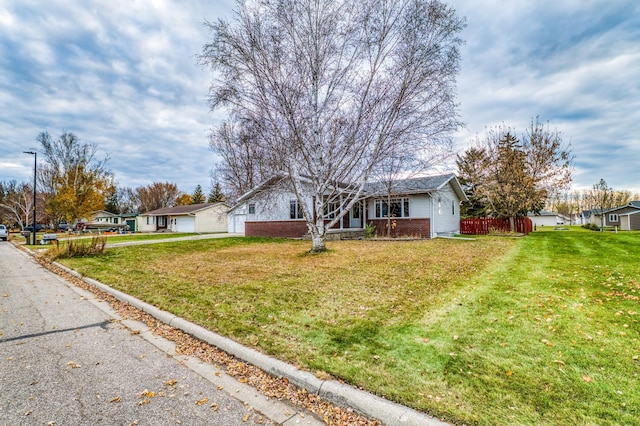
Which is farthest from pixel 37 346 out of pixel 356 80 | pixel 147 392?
pixel 356 80

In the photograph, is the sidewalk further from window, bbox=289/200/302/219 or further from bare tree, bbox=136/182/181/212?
bare tree, bbox=136/182/181/212

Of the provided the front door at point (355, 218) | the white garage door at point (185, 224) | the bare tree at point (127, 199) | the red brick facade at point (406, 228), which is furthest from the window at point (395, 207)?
the bare tree at point (127, 199)

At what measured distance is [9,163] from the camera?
39875mm

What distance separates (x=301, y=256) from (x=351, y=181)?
3.68 metres

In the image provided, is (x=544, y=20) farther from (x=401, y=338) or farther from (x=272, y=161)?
(x=401, y=338)

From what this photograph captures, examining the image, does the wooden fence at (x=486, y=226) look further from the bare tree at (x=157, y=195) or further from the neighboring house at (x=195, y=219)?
the bare tree at (x=157, y=195)

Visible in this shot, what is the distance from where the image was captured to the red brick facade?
18853 mm

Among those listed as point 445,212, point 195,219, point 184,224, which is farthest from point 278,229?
point 184,224

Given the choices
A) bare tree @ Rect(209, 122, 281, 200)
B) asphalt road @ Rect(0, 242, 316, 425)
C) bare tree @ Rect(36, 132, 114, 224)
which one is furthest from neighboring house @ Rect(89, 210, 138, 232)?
asphalt road @ Rect(0, 242, 316, 425)

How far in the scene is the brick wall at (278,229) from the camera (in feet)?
67.7

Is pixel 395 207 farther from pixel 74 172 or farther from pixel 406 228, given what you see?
pixel 74 172

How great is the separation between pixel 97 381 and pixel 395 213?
62.6 feet

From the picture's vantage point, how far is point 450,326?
418 centimetres

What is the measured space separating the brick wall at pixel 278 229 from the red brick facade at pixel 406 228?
5497 millimetres
